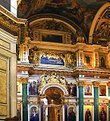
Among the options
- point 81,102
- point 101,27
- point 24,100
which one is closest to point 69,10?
point 101,27

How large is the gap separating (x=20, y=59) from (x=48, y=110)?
12.5 feet

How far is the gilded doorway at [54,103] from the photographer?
21.0 metres

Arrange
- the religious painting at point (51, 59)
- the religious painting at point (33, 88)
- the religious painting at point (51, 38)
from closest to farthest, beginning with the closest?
the religious painting at point (33, 88)
the religious painting at point (51, 59)
the religious painting at point (51, 38)

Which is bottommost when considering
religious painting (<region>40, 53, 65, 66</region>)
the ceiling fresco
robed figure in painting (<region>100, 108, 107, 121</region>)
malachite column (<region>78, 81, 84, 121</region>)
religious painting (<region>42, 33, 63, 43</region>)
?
robed figure in painting (<region>100, 108, 107, 121</region>)

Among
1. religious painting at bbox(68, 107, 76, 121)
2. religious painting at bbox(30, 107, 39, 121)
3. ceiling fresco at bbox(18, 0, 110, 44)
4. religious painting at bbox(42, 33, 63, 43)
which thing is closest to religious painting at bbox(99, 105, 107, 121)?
religious painting at bbox(68, 107, 76, 121)

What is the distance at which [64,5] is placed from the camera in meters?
20.9

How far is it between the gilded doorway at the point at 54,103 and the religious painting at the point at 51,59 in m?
1.64

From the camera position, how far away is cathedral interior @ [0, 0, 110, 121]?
20.1 m

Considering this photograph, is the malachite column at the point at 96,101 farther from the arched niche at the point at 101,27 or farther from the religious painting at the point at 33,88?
the religious painting at the point at 33,88

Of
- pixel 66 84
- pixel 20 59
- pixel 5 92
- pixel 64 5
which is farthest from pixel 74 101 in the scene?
pixel 5 92

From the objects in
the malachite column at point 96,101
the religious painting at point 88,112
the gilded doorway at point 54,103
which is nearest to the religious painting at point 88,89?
the malachite column at point 96,101

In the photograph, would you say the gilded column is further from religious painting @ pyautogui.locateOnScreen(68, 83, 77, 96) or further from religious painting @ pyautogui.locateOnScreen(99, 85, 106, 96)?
religious painting @ pyautogui.locateOnScreen(99, 85, 106, 96)

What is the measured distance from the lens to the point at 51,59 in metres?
21.3

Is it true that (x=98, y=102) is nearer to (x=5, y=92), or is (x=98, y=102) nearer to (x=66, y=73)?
(x=66, y=73)
